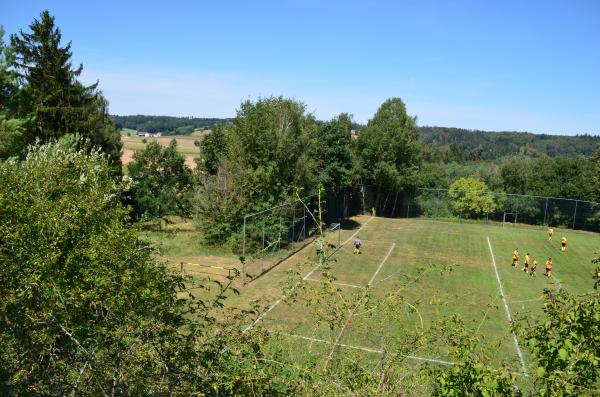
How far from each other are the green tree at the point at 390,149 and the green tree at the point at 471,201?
506 cm

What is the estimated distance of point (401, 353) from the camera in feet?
19.6

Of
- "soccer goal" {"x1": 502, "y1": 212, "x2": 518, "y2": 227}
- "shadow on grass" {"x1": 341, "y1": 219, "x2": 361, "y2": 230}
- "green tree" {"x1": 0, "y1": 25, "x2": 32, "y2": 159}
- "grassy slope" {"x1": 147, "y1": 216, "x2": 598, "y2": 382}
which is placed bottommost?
"shadow on grass" {"x1": 341, "y1": 219, "x2": 361, "y2": 230}

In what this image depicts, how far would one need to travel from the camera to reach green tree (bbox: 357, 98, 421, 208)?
46.2 metres

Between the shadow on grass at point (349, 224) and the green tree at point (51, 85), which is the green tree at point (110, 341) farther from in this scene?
the shadow on grass at point (349, 224)

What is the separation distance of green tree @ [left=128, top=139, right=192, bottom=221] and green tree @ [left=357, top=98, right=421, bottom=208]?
17395mm

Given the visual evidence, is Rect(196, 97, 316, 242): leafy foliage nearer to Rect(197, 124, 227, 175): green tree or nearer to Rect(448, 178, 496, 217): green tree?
Rect(197, 124, 227, 175): green tree

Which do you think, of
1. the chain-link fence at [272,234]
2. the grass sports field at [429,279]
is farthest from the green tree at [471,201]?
the chain-link fence at [272,234]

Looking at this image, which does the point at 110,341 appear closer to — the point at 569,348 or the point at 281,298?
the point at 281,298

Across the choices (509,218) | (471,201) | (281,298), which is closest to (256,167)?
(281,298)

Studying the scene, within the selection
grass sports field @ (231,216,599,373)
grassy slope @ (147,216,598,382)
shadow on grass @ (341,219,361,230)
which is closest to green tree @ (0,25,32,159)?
grassy slope @ (147,216,598,382)

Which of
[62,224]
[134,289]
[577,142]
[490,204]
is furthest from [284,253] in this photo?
[577,142]

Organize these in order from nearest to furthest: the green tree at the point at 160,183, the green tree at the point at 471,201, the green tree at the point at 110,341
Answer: the green tree at the point at 110,341, the green tree at the point at 160,183, the green tree at the point at 471,201

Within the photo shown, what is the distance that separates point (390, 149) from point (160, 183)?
21762 millimetres

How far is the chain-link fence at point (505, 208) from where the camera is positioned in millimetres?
45312
